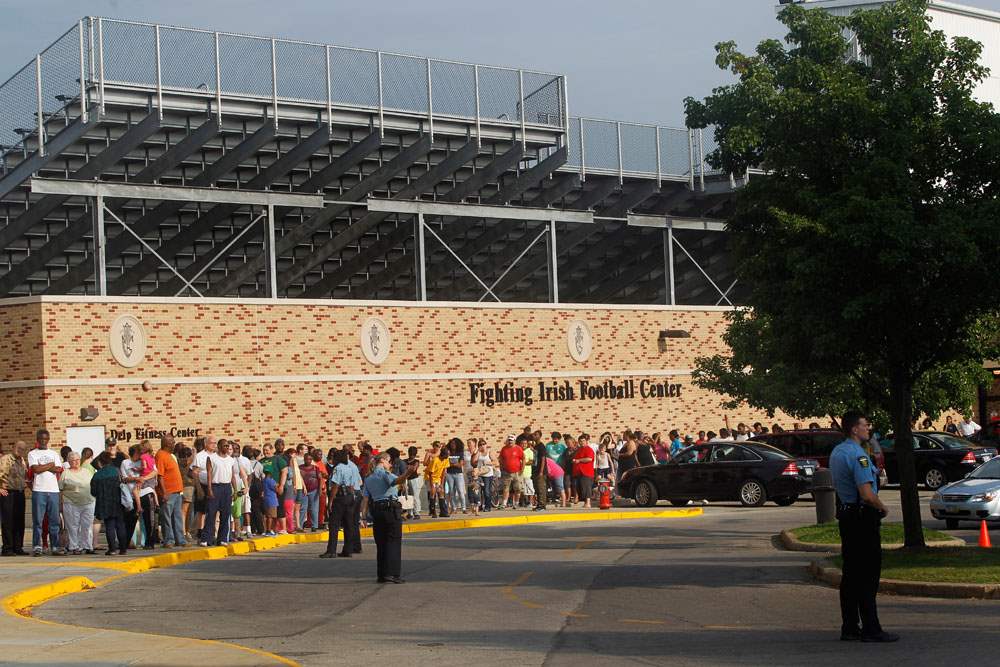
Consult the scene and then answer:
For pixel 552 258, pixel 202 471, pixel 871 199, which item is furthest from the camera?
pixel 552 258

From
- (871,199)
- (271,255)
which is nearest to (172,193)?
(271,255)

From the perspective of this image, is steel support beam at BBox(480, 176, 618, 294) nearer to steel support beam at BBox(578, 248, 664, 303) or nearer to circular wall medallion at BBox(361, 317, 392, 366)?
steel support beam at BBox(578, 248, 664, 303)

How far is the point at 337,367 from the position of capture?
3631 cm

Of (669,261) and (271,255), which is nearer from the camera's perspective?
(271,255)

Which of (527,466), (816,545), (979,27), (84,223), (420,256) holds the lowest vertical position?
(816,545)

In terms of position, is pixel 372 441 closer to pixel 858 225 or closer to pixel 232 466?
pixel 232 466

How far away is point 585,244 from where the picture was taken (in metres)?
45.5

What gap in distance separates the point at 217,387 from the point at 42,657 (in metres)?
23.3

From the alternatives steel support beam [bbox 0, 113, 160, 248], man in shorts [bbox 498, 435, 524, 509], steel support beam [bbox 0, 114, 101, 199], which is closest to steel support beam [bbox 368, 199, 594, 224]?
steel support beam [bbox 0, 113, 160, 248]

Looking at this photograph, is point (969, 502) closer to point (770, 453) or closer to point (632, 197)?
point (770, 453)

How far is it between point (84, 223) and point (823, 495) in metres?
20.3

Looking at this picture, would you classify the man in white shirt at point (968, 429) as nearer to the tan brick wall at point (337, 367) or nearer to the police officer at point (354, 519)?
the tan brick wall at point (337, 367)

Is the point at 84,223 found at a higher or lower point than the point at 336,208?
lower

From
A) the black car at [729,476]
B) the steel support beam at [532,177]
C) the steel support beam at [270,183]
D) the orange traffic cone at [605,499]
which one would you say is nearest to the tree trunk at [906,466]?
the black car at [729,476]
